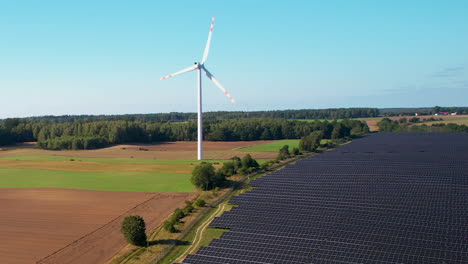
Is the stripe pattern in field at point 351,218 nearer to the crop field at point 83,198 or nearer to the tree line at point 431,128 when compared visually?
the crop field at point 83,198

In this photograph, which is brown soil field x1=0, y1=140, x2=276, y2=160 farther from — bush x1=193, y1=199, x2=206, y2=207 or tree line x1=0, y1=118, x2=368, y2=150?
bush x1=193, y1=199, x2=206, y2=207

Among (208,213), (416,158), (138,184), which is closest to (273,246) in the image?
(208,213)

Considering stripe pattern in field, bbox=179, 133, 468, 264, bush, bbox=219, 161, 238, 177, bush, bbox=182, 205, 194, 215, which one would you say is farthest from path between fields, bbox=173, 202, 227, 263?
bush, bbox=219, 161, 238, 177

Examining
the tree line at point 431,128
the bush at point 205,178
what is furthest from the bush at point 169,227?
the tree line at point 431,128

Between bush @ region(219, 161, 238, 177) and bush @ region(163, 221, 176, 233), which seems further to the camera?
bush @ region(219, 161, 238, 177)

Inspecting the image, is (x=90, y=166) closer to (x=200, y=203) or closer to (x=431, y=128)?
(x=200, y=203)

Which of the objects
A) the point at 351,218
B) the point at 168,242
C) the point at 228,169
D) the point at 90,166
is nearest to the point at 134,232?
the point at 168,242
